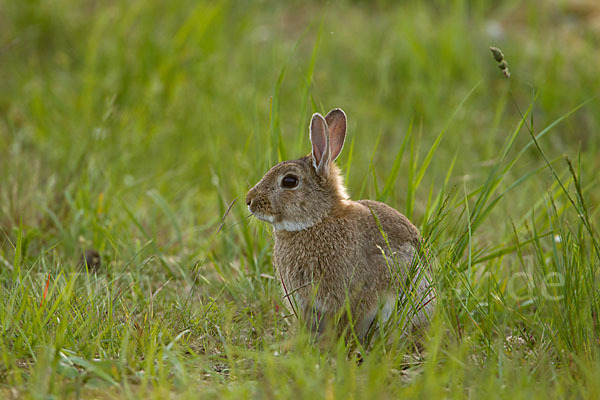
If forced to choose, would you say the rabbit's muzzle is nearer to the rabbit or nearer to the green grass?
the rabbit

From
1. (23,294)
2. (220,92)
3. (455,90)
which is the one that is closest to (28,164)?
(220,92)

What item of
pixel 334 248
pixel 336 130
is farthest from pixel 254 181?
pixel 334 248

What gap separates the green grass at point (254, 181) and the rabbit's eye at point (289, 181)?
0.42 m

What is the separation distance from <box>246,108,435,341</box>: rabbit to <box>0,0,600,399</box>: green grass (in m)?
0.15

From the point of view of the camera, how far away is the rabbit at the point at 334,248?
10.6 ft

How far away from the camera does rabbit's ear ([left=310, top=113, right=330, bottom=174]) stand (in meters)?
3.47

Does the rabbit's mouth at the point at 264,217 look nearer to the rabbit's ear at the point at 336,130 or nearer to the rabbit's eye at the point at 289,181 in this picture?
the rabbit's eye at the point at 289,181

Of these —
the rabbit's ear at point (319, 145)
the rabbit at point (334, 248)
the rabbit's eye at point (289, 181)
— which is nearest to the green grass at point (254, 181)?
the rabbit at point (334, 248)

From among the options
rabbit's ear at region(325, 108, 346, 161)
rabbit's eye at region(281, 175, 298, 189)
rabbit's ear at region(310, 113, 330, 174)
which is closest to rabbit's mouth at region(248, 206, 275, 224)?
rabbit's eye at region(281, 175, 298, 189)

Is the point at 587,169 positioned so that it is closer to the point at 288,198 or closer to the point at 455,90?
the point at 455,90

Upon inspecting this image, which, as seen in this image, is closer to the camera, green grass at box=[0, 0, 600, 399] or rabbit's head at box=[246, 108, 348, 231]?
green grass at box=[0, 0, 600, 399]

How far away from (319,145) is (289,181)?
220 mm

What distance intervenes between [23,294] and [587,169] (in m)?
4.05

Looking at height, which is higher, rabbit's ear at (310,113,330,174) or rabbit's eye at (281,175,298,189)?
rabbit's ear at (310,113,330,174)
